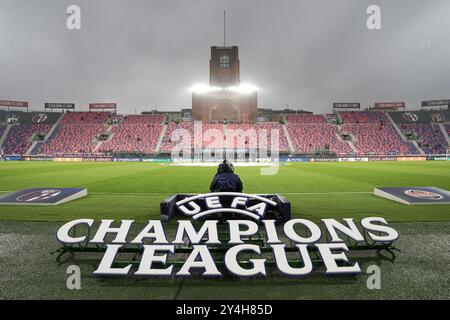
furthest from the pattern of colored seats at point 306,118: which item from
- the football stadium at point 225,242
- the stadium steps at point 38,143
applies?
the football stadium at point 225,242

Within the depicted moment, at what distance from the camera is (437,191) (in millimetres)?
13219

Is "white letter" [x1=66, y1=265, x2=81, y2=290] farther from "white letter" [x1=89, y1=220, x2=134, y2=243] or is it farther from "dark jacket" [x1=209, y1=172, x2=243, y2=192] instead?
"dark jacket" [x1=209, y1=172, x2=243, y2=192]

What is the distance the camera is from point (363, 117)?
78438 millimetres

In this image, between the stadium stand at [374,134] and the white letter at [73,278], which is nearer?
the white letter at [73,278]

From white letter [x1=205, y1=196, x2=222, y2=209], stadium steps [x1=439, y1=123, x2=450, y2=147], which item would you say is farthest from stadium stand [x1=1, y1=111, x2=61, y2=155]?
stadium steps [x1=439, y1=123, x2=450, y2=147]

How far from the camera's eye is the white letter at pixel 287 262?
4838 millimetres

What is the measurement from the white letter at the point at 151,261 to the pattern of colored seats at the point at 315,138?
6064 centimetres

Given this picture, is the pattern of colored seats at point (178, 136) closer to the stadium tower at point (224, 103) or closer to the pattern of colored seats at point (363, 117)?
the stadium tower at point (224, 103)

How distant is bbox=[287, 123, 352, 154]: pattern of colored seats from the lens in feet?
214

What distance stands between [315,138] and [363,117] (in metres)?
19.1

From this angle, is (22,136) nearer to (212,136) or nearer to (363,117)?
(212,136)
